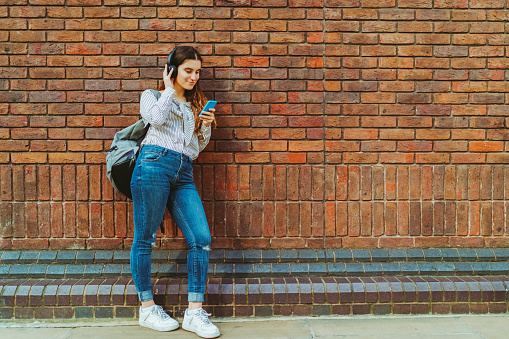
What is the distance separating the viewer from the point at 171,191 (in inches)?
122

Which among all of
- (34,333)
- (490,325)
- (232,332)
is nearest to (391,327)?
(490,325)

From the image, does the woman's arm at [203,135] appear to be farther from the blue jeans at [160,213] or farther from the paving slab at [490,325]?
the paving slab at [490,325]

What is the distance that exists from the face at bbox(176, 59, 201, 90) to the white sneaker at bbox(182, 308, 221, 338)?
1.56 m

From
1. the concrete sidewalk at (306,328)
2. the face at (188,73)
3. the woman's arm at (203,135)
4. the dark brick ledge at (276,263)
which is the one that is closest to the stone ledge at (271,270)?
the dark brick ledge at (276,263)

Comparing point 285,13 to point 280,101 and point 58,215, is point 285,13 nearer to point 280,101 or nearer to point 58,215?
point 280,101

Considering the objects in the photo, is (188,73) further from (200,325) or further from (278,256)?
(200,325)

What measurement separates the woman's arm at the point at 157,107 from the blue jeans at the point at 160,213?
0.62 feet

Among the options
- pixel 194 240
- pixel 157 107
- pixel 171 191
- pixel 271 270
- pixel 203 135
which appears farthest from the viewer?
pixel 271 270

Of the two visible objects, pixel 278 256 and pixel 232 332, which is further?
pixel 278 256

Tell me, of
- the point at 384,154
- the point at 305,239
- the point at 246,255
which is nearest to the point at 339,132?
the point at 384,154

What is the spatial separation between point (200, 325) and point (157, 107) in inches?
57.6

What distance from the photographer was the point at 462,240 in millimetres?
3633

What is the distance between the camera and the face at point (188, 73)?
308cm

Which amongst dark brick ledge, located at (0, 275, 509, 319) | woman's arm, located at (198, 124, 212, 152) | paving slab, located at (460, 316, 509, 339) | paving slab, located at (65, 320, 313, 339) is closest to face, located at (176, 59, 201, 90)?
woman's arm, located at (198, 124, 212, 152)
